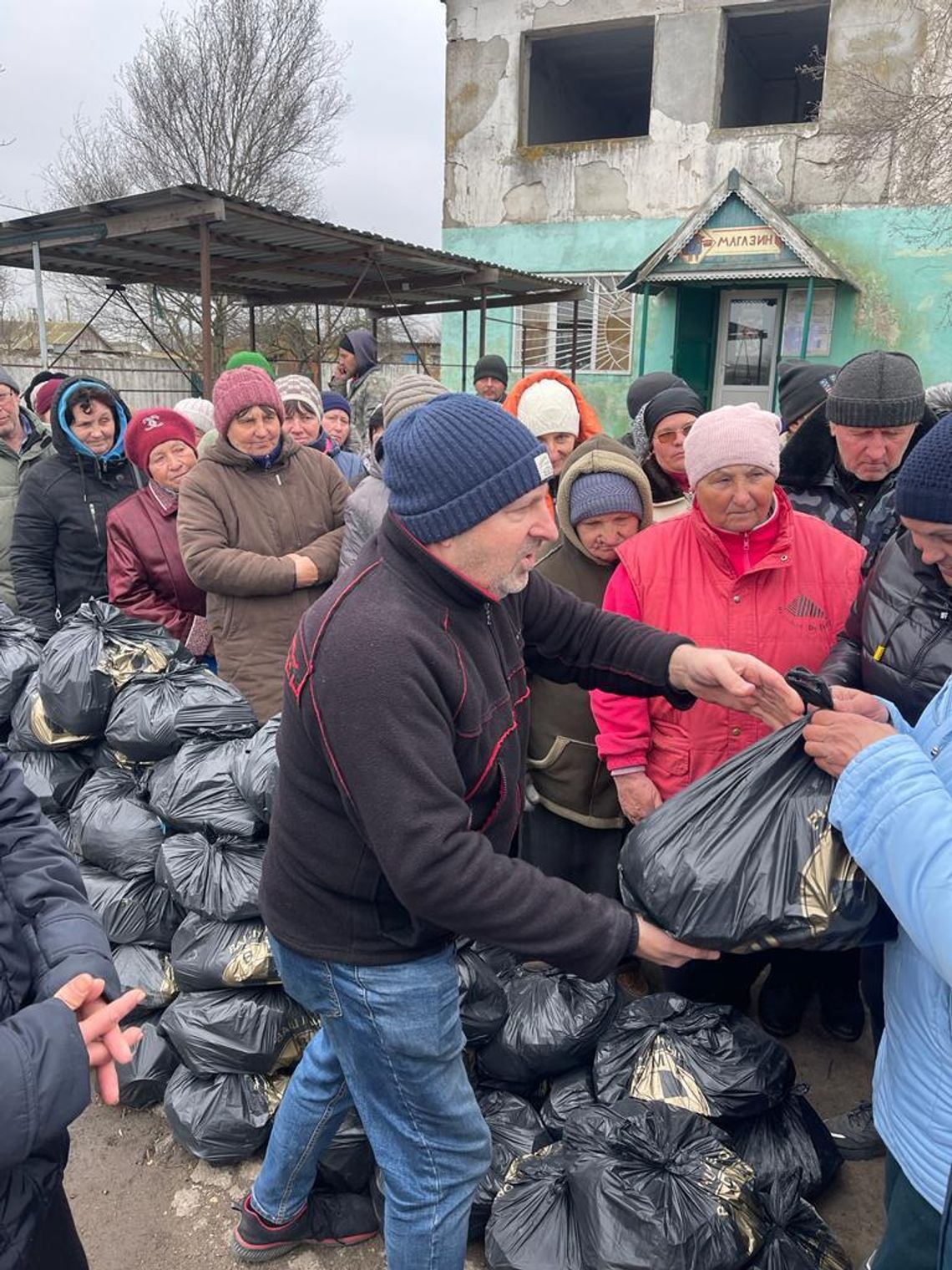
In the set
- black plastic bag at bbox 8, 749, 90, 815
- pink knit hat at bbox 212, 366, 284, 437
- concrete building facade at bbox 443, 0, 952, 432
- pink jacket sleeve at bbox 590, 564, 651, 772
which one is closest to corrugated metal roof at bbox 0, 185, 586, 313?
concrete building facade at bbox 443, 0, 952, 432

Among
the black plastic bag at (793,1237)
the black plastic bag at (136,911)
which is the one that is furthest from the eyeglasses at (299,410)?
the black plastic bag at (793,1237)

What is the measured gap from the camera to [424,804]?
1.35 metres

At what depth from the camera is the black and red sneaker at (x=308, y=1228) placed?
79.4 inches

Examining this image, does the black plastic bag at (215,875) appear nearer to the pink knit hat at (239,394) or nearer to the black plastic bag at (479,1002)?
the black plastic bag at (479,1002)

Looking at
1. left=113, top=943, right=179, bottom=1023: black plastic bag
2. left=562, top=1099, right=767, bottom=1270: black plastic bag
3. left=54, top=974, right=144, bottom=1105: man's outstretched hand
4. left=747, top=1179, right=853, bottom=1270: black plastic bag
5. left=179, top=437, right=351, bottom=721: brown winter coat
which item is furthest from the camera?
left=179, top=437, right=351, bottom=721: brown winter coat

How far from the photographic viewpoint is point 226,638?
10.2ft

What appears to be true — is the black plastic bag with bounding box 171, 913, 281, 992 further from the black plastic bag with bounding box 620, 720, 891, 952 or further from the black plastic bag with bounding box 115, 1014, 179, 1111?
the black plastic bag with bounding box 620, 720, 891, 952

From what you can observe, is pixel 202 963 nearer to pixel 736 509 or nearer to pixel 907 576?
pixel 736 509

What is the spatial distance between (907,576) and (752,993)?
1.71 m

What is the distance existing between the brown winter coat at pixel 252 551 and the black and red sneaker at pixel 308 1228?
1493 millimetres

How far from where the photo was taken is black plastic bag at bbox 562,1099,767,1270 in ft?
5.37

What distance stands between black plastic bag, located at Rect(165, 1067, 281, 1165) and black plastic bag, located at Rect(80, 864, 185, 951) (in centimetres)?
44

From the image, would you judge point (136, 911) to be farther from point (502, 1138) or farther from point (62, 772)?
point (502, 1138)

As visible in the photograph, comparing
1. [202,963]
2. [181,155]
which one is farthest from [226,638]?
[181,155]
